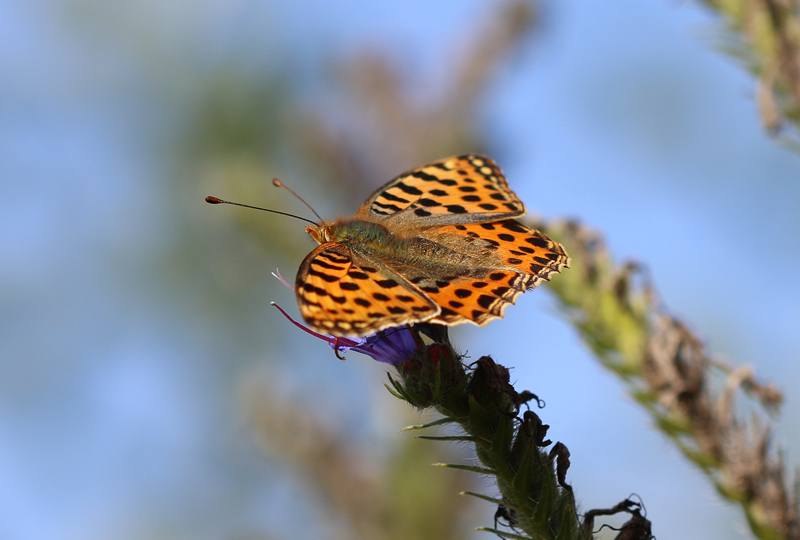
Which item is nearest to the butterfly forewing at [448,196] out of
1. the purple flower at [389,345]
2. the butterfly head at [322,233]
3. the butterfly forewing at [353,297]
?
the butterfly head at [322,233]

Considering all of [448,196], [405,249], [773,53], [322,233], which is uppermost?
[773,53]

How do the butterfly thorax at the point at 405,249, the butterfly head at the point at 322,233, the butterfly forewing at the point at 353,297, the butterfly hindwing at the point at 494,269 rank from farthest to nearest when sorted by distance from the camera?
the butterfly head at the point at 322,233
the butterfly thorax at the point at 405,249
the butterfly hindwing at the point at 494,269
the butterfly forewing at the point at 353,297

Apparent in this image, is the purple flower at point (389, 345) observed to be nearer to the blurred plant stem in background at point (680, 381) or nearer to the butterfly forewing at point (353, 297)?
the butterfly forewing at point (353, 297)

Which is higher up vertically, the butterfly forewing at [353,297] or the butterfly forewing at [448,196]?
the butterfly forewing at [448,196]

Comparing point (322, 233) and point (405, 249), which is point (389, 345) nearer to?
point (405, 249)

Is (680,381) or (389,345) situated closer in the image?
(389,345)

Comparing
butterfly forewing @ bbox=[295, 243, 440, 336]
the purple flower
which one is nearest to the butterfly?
butterfly forewing @ bbox=[295, 243, 440, 336]

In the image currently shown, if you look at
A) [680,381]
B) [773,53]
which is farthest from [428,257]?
[773,53]

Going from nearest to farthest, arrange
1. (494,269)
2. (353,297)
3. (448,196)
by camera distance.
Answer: (353,297)
(494,269)
(448,196)
